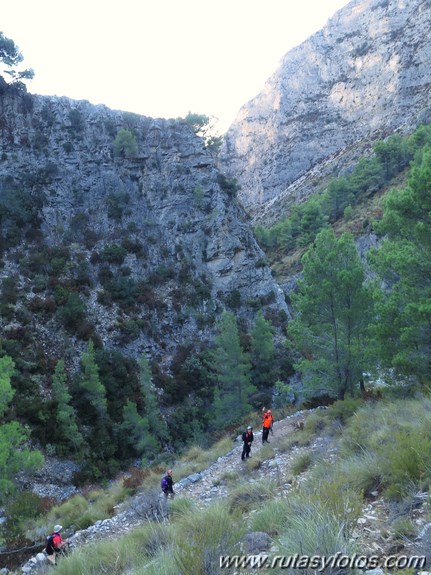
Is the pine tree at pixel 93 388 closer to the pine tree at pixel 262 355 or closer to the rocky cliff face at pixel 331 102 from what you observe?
the pine tree at pixel 262 355

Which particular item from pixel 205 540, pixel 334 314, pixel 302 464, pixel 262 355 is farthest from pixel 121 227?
pixel 205 540

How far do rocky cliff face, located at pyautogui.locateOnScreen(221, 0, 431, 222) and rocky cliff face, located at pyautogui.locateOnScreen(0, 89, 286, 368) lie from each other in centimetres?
4197

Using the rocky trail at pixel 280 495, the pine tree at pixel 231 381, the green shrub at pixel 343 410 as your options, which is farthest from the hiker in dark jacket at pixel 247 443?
the pine tree at pixel 231 381

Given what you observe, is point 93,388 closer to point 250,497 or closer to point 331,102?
point 250,497

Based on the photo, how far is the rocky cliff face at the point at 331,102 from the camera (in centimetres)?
8219

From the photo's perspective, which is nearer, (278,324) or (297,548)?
(297,548)

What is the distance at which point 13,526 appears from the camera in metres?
11.4

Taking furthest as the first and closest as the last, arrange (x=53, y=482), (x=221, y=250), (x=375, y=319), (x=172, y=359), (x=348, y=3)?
(x=348, y=3), (x=221, y=250), (x=172, y=359), (x=53, y=482), (x=375, y=319)

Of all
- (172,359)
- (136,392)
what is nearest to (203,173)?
(172,359)

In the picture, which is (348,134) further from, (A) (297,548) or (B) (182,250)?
(A) (297,548)

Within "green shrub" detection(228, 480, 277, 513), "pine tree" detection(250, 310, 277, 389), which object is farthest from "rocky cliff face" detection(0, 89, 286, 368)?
"green shrub" detection(228, 480, 277, 513)

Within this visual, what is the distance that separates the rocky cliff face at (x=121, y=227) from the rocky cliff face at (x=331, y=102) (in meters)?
42.0

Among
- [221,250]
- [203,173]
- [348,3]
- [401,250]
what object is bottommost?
[401,250]

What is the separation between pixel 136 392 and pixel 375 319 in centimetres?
1657
